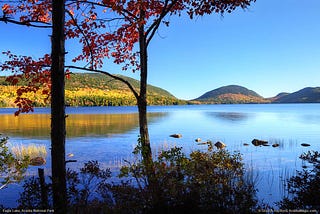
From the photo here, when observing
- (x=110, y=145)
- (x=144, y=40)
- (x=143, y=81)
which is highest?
(x=144, y=40)

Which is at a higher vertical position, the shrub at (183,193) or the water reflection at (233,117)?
the shrub at (183,193)

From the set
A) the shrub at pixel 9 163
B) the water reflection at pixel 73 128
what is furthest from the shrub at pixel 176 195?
the water reflection at pixel 73 128

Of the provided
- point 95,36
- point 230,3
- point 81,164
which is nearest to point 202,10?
point 230,3

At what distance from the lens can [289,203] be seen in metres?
6.72

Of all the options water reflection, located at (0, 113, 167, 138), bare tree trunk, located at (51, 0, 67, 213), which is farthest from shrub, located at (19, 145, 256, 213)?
water reflection, located at (0, 113, 167, 138)

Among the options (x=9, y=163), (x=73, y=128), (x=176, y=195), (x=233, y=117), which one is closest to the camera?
(x=176, y=195)

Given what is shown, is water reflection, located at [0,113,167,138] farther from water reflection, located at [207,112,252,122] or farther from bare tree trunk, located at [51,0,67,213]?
bare tree trunk, located at [51,0,67,213]

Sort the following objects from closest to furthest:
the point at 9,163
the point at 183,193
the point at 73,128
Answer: the point at 183,193 < the point at 9,163 < the point at 73,128

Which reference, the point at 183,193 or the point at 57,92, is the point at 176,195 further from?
the point at 57,92

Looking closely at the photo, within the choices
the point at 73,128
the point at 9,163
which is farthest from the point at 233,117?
the point at 9,163

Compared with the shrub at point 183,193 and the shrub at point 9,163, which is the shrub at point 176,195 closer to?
the shrub at point 183,193

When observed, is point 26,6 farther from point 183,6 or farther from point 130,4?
point 183,6

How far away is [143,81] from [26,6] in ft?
14.3

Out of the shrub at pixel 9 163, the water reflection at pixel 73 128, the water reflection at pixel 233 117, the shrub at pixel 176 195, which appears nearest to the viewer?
the shrub at pixel 176 195
